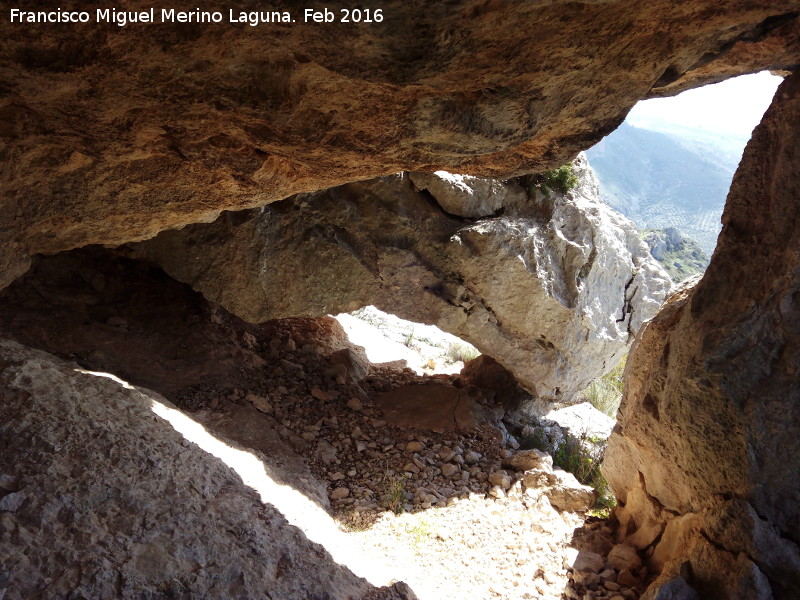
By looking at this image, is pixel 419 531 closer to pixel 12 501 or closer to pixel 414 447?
pixel 414 447

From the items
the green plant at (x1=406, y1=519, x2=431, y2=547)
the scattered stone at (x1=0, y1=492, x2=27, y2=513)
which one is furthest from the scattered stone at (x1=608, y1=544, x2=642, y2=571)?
the scattered stone at (x1=0, y1=492, x2=27, y2=513)

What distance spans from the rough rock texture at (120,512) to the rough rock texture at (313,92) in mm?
940

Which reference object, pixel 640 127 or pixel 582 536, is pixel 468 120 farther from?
pixel 640 127

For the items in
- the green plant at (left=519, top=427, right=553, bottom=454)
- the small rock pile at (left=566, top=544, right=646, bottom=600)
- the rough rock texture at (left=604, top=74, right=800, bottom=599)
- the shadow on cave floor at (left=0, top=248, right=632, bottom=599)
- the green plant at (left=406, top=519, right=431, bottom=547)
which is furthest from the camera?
the green plant at (left=519, top=427, right=553, bottom=454)

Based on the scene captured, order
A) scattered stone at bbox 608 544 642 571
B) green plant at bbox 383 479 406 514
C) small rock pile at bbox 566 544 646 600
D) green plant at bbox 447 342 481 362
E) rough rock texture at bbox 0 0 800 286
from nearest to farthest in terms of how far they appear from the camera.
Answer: rough rock texture at bbox 0 0 800 286
small rock pile at bbox 566 544 646 600
scattered stone at bbox 608 544 642 571
green plant at bbox 383 479 406 514
green plant at bbox 447 342 481 362

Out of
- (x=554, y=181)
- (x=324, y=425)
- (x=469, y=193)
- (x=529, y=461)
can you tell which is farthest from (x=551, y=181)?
(x=324, y=425)

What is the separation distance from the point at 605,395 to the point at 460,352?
2139 millimetres

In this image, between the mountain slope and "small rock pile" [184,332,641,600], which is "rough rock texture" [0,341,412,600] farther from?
the mountain slope

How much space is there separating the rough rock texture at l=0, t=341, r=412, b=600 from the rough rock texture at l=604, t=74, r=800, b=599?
5.78 ft

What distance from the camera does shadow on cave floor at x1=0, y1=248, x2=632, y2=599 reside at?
402 cm

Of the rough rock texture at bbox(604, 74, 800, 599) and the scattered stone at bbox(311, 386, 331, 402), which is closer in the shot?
the rough rock texture at bbox(604, 74, 800, 599)

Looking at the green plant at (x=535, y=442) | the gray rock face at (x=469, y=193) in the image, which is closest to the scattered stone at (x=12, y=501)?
the gray rock face at (x=469, y=193)

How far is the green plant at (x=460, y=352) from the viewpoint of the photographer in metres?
8.27

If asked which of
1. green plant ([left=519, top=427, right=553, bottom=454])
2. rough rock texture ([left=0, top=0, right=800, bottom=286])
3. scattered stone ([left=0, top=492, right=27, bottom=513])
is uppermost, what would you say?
rough rock texture ([left=0, top=0, right=800, bottom=286])
